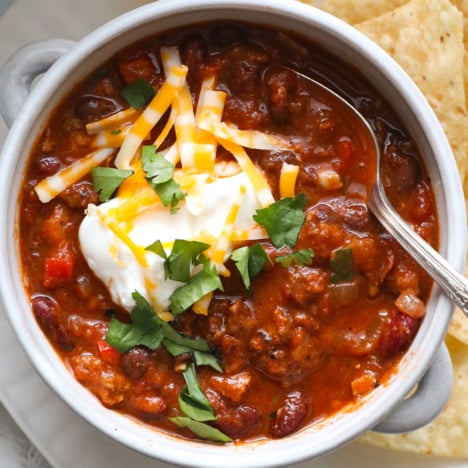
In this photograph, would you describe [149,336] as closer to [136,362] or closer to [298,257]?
[136,362]

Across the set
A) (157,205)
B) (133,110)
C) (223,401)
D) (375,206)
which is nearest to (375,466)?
(223,401)

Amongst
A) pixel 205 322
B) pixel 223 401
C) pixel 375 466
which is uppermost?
pixel 205 322

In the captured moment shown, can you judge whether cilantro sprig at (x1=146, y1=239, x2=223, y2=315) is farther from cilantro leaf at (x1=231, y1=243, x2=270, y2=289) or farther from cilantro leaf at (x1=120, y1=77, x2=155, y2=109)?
cilantro leaf at (x1=120, y1=77, x2=155, y2=109)

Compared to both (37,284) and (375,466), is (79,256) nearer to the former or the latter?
(37,284)

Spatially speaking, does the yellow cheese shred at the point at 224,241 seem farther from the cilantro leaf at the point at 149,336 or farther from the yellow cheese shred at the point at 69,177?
→ the yellow cheese shred at the point at 69,177

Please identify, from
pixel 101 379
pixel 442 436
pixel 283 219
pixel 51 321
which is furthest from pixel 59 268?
pixel 442 436

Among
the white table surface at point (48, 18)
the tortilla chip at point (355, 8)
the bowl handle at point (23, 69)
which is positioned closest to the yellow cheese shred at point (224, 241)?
the bowl handle at point (23, 69)
